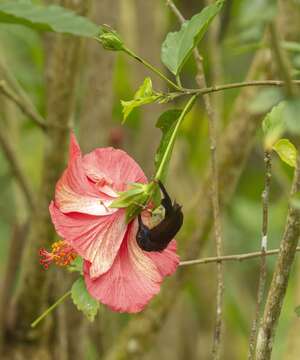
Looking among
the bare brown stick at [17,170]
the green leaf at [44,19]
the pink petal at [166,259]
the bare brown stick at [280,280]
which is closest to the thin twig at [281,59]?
the bare brown stick at [280,280]

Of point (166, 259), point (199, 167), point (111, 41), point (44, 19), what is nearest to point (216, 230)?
point (166, 259)

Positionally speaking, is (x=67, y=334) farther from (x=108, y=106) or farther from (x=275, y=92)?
(x=275, y=92)

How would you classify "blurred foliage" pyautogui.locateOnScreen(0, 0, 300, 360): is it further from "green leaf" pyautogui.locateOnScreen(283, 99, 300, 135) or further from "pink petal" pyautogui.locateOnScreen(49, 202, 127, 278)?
"green leaf" pyautogui.locateOnScreen(283, 99, 300, 135)

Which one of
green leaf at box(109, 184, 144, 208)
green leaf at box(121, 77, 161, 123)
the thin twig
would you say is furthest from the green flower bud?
the thin twig

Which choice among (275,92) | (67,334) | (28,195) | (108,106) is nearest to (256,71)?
(108,106)

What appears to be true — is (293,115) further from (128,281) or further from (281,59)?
(128,281)
